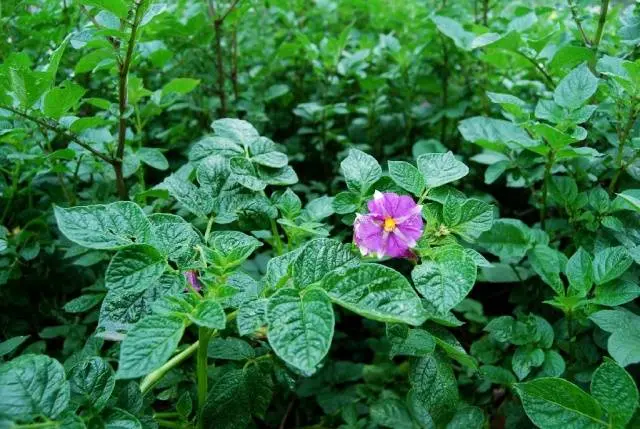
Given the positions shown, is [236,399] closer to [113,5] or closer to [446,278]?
[446,278]

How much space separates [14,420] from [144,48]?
3.90 feet

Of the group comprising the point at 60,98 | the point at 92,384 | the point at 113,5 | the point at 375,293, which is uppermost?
the point at 113,5

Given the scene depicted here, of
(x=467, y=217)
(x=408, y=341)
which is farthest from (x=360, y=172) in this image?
(x=408, y=341)

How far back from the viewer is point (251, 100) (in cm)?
192

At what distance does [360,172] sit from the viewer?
1056 mm

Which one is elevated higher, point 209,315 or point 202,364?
point 209,315

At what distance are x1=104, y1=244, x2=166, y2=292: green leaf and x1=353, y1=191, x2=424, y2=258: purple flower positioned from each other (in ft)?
1.03

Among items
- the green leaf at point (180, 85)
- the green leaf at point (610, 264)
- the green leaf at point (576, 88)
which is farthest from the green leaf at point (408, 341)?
the green leaf at point (180, 85)

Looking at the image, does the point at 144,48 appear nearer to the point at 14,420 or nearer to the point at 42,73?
the point at 42,73

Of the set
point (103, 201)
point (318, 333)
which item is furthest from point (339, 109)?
point (318, 333)

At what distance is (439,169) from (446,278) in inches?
9.4

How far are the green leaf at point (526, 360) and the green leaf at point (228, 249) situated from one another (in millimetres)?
533

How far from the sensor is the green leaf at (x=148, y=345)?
72 cm

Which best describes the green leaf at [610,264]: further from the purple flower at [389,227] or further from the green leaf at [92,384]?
the green leaf at [92,384]
